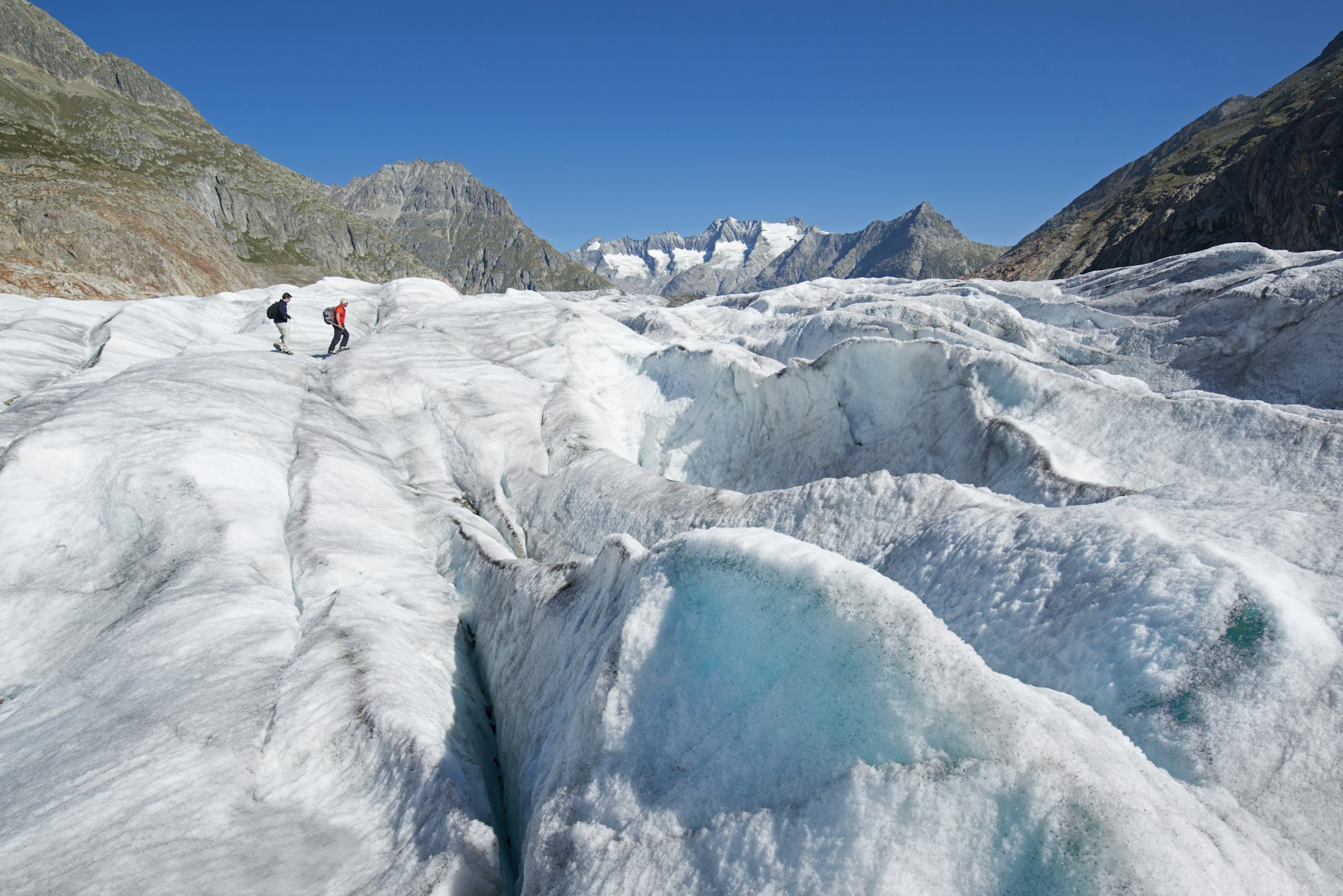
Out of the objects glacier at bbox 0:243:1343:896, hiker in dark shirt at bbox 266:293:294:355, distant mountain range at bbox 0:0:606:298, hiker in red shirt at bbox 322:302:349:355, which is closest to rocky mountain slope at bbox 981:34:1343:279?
glacier at bbox 0:243:1343:896

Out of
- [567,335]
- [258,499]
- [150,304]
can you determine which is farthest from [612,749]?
[150,304]

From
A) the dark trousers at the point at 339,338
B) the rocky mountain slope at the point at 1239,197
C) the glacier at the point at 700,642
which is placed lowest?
the glacier at the point at 700,642

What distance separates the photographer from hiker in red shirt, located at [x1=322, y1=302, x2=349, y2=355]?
2016cm

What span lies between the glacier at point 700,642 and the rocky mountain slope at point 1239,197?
219ft

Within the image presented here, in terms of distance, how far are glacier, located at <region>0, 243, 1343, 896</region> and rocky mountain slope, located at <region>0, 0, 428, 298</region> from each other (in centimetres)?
3966

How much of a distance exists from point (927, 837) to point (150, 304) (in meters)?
32.7

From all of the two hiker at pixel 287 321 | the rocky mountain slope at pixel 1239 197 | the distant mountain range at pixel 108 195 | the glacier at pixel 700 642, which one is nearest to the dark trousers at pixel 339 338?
the two hiker at pixel 287 321

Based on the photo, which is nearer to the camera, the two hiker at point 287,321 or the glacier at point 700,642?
the glacier at point 700,642

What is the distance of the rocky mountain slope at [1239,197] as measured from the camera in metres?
60.6

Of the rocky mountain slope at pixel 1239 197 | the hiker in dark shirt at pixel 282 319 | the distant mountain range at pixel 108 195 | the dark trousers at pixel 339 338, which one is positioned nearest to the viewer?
the hiker in dark shirt at pixel 282 319

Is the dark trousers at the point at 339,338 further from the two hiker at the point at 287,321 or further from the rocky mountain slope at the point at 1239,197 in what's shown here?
the rocky mountain slope at the point at 1239,197

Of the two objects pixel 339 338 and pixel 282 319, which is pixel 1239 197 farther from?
pixel 282 319

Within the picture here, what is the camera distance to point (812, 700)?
435cm

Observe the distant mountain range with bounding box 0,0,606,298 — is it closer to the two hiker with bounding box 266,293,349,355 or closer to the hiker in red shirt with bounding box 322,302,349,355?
the two hiker with bounding box 266,293,349,355
